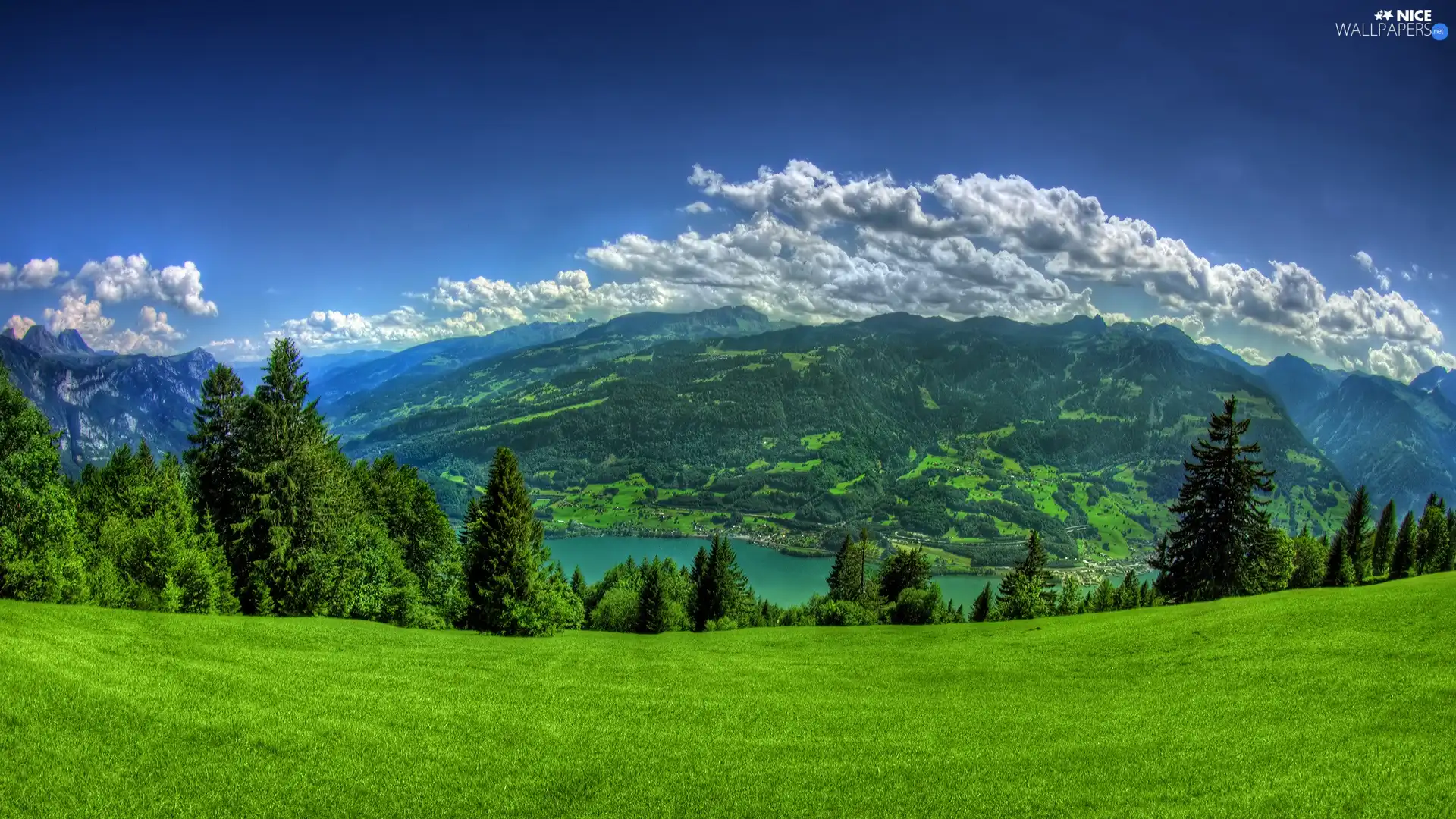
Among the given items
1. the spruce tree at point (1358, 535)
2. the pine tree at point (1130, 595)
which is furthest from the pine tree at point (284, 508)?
the spruce tree at point (1358, 535)

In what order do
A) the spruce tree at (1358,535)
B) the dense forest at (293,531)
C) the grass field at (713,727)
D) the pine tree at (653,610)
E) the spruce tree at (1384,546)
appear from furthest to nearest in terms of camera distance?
the spruce tree at (1384,546), the spruce tree at (1358,535), the pine tree at (653,610), the dense forest at (293,531), the grass field at (713,727)

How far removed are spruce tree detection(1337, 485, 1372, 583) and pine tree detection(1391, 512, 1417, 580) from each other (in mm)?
2663

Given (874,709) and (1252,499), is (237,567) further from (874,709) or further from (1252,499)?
(1252,499)

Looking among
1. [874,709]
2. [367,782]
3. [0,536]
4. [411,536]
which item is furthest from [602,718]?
[411,536]

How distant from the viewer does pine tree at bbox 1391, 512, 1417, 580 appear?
80.7m

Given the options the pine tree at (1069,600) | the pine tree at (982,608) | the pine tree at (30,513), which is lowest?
the pine tree at (982,608)

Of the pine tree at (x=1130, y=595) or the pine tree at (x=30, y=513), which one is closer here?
the pine tree at (x=30, y=513)

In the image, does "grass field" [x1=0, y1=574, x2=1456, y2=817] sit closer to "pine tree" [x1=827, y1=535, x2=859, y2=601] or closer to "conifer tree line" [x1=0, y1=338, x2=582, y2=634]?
"conifer tree line" [x1=0, y1=338, x2=582, y2=634]

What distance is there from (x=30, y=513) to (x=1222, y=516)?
213ft

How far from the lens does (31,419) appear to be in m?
25.9

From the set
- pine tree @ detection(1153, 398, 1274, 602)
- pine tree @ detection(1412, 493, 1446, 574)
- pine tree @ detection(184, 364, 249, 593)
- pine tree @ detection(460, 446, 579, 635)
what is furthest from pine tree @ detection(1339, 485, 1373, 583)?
pine tree @ detection(184, 364, 249, 593)

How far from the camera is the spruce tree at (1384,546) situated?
88.6 meters

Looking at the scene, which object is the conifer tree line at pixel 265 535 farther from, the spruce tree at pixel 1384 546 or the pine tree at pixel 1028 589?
the spruce tree at pixel 1384 546

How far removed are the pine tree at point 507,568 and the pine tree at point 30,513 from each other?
17.5 metres
